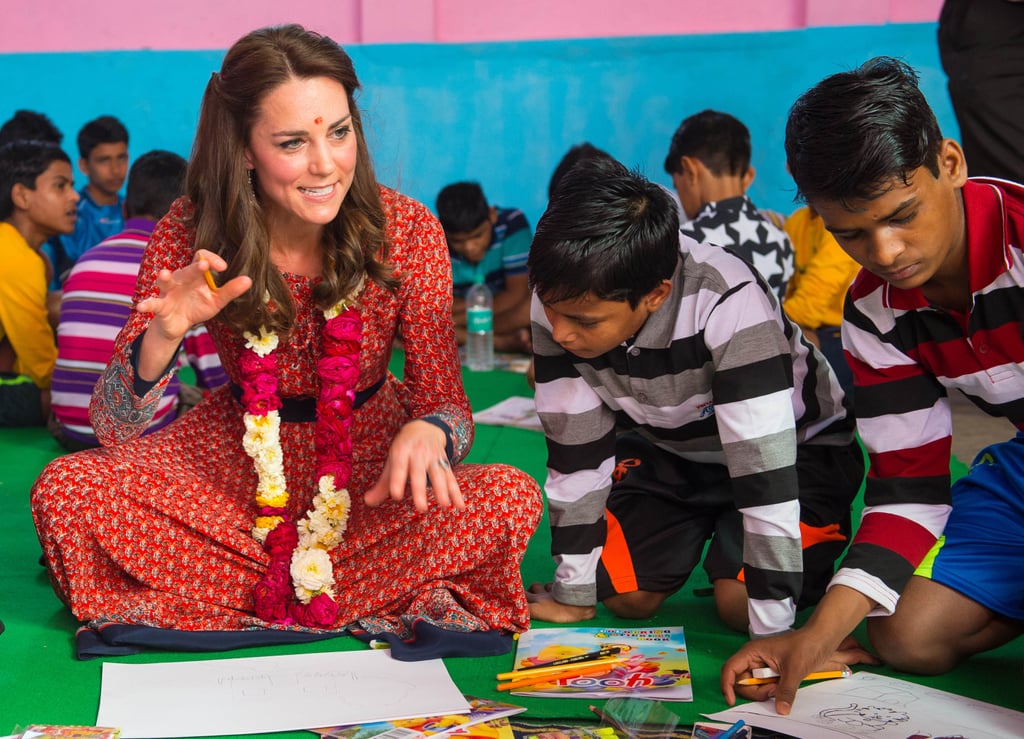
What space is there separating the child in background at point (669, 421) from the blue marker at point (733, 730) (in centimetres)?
33

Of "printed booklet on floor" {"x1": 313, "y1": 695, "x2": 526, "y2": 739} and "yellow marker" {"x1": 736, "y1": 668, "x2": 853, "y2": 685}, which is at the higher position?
"yellow marker" {"x1": 736, "y1": 668, "x2": 853, "y2": 685}

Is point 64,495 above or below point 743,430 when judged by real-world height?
below

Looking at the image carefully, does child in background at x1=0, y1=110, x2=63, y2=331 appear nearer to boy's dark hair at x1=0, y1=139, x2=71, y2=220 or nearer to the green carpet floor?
boy's dark hair at x1=0, y1=139, x2=71, y2=220

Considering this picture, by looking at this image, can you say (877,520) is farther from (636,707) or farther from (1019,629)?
(636,707)

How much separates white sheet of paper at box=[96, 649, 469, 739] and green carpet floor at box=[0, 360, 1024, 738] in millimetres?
45

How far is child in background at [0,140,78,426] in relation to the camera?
164 inches

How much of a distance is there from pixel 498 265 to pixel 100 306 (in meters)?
2.16

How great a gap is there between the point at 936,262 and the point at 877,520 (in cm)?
47

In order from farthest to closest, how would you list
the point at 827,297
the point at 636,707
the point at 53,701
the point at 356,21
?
the point at 356,21 < the point at 827,297 < the point at 53,701 < the point at 636,707

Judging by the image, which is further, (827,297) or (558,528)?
(827,297)

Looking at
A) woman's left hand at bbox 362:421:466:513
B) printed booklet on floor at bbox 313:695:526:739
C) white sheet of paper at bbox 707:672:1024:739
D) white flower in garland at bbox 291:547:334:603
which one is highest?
woman's left hand at bbox 362:421:466:513

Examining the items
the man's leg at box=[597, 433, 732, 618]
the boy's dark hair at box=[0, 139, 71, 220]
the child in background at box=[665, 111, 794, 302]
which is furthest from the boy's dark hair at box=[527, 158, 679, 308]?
the boy's dark hair at box=[0, 139, 71, 220]

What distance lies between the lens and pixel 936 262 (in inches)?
71.4

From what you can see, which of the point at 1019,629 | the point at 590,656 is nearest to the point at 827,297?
the point at 1019,629
